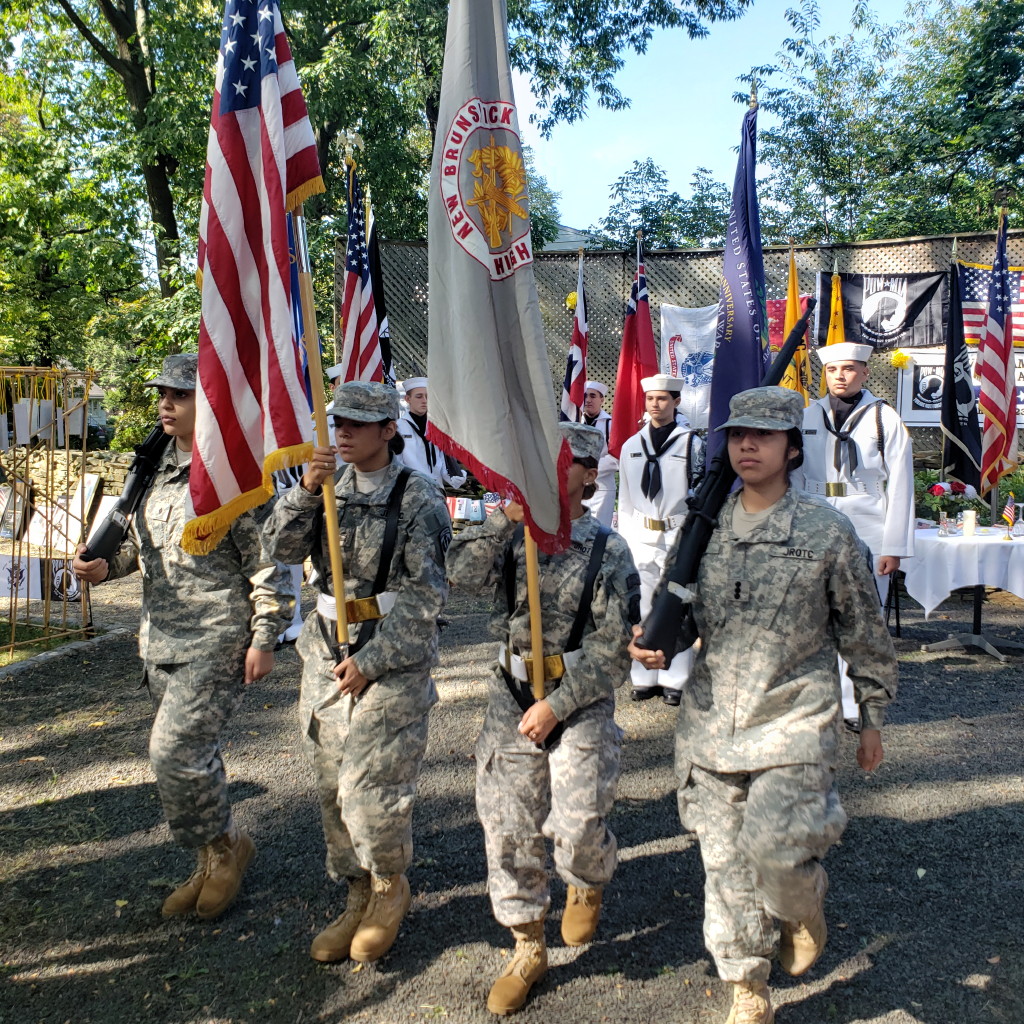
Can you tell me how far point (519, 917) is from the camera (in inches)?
129

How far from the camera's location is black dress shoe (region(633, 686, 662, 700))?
272 inches

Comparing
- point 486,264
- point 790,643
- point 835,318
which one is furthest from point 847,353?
point 835,318

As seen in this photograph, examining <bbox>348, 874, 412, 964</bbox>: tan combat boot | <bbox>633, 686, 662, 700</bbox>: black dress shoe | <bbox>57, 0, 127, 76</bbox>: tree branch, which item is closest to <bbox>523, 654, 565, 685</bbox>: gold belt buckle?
<bbox>348, 874, 412, 964</bbox>: tan combat boot

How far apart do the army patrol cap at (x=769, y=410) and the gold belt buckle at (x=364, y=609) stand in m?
1.53

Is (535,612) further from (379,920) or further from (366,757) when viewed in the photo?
(379,920)

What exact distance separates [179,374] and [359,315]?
15.0ft

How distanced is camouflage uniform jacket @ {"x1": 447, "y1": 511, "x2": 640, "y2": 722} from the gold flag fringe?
72cm

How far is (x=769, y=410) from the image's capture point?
3090 millimetres

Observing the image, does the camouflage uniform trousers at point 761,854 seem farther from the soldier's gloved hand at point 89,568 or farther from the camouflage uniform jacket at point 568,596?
the soldier's gloved hand at point 89,568

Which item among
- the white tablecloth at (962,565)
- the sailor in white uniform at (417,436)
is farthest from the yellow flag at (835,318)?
the sailor in white uniform at (417,436)

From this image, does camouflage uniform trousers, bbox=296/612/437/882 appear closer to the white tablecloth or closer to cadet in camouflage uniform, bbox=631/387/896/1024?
cadet in camouflage uniform, bbox=631/387/896/1024

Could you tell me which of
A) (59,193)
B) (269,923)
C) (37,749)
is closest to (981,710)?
(269,923)

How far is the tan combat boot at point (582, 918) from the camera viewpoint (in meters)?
3.54

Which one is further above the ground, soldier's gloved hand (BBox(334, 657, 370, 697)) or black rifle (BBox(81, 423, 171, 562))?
black rifle (BBox(81, 423, 171, 562))
